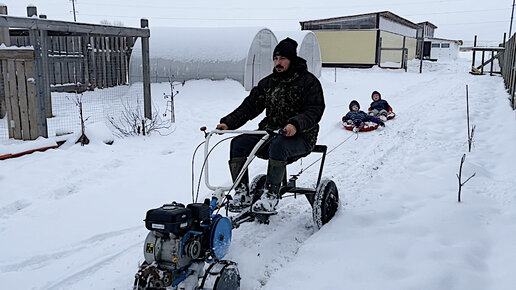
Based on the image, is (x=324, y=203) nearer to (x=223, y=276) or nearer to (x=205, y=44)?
(x=223, y=276)

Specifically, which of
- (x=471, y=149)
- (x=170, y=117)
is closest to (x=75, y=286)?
(x=471, y=149)

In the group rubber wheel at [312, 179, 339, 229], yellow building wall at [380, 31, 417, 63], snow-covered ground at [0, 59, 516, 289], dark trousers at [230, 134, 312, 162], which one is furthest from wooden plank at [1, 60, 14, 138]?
yellow building wall at [380, 31, 417, 63]

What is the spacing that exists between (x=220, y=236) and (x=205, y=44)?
14759mm

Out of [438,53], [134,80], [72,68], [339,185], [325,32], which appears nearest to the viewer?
[339,185]

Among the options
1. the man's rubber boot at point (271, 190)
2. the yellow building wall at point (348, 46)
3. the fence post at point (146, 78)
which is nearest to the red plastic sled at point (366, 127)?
→ the fence post at point (146, 78)

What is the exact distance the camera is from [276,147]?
4402mm

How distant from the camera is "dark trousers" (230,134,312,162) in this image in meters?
4.40

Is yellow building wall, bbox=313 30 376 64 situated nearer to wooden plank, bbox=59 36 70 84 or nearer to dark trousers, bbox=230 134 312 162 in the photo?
wooden plank, bbox=59 36 70 84

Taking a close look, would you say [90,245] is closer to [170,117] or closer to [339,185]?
[339,185]

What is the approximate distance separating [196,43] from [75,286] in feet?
48.7

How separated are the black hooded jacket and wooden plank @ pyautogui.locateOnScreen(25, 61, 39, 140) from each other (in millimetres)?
4627

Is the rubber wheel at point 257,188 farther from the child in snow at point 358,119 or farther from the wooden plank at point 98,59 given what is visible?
the wooden plank at point 98,59

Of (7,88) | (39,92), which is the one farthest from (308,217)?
(7,88)

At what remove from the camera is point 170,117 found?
460 inches
